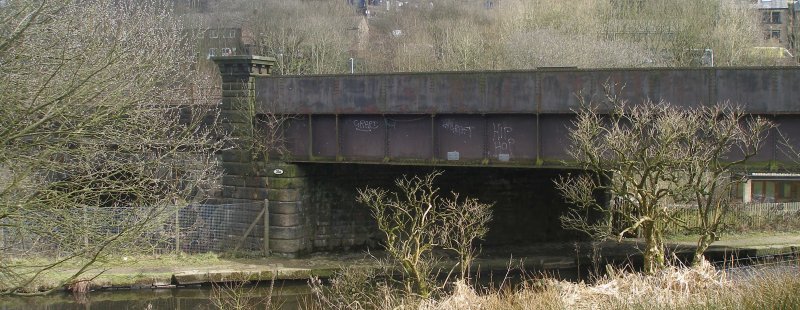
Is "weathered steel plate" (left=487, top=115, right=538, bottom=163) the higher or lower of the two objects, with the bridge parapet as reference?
lower

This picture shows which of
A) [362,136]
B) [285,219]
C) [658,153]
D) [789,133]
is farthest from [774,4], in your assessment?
[658,153]

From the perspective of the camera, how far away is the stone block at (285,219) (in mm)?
22984

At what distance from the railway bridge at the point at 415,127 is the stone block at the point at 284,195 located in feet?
0.10

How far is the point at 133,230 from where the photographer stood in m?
11.2

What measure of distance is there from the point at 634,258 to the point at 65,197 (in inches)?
706

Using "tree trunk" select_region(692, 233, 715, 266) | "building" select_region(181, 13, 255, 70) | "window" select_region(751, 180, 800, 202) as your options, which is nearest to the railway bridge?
"tree trunk" select_region(692, 233, 715, 266)

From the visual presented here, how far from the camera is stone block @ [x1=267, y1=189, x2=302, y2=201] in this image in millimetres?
22953

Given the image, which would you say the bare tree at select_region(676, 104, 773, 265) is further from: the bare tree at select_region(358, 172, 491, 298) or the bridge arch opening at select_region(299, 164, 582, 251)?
the bridge arch opening at select_region(299, 164, 582, 251)

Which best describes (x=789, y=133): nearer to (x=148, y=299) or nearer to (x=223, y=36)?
(x=148, y=299)

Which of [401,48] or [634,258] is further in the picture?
[401,48]

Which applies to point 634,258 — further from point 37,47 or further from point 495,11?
point 495,11

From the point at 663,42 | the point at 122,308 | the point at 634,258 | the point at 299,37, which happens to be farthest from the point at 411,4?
the point at 122,308

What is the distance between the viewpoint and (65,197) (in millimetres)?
11047

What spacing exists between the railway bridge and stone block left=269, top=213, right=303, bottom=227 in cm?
3
